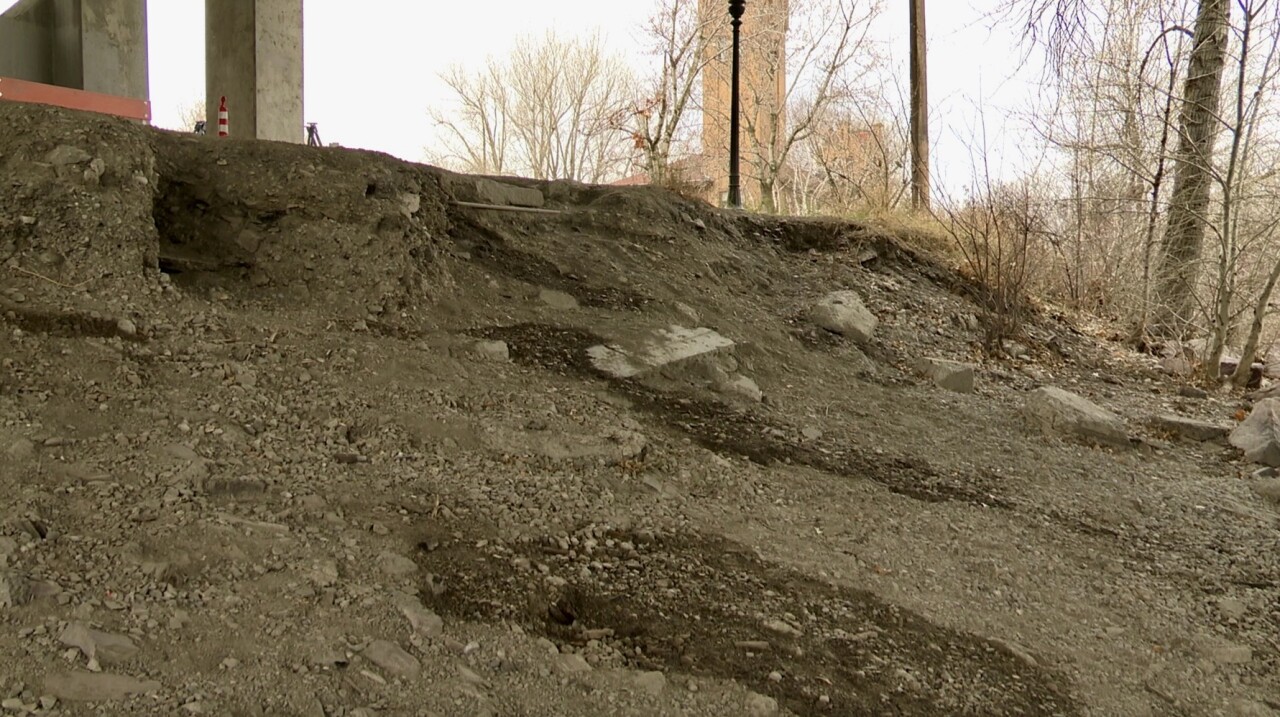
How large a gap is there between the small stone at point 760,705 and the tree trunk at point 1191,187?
22.3 feet

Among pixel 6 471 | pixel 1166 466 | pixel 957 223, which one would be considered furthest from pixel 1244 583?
pixel 957 223

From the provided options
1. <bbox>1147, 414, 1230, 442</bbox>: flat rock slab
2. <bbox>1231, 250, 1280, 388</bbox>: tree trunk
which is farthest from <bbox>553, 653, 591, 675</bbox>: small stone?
<bbox>1231, 250, 1280, 388</bbox>: tree trunk

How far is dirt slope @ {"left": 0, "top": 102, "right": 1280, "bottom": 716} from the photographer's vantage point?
Result: 7.68 ft

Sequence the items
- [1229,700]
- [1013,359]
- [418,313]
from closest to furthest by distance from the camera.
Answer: [1229,700] < [418,313] < [1013,359]

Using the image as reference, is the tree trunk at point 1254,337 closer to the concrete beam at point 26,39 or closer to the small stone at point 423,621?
the small stone at point 423,621

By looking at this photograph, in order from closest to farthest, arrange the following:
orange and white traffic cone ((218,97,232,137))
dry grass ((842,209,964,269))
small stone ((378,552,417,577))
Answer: small stone ((378,552,417,577)), dry grass ((842,209,964,269)), orange and white traffic cone ((218,97,232,137))

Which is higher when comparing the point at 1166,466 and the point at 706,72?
the point at 706,72

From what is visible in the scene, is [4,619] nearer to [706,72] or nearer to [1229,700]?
[1229,700]

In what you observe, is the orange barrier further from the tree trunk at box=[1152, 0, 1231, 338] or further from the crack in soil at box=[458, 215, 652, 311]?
the tree trunk at box=[1152, 0, 1231, 338]

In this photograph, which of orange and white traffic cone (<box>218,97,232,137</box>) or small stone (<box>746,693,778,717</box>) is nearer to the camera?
small stone (<box>746,693,778,717</box>)

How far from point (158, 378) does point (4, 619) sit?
1.46m

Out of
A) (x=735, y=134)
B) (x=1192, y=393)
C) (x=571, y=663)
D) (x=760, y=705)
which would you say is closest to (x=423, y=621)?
(x=571, y=663)

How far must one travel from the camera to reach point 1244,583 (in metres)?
3.64

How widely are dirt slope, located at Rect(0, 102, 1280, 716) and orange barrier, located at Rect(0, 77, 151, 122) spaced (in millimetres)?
8658
